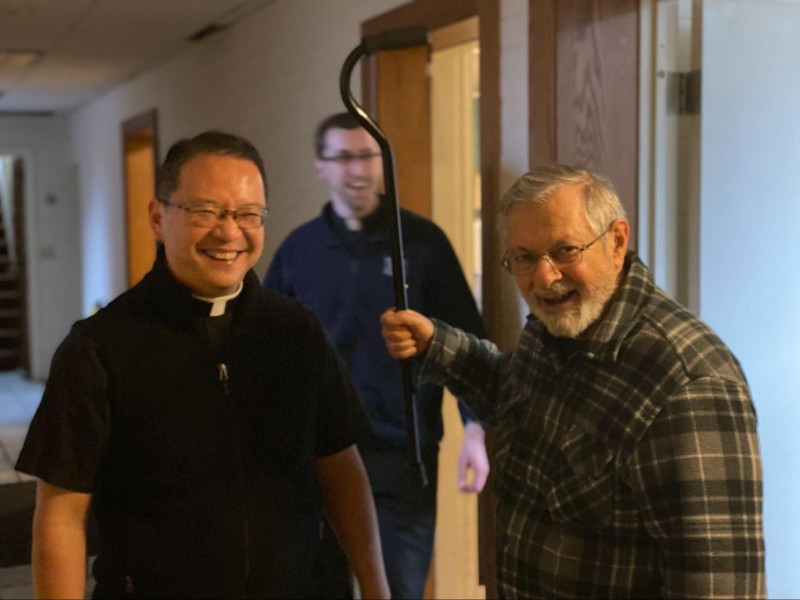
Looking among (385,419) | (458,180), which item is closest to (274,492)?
(385,419)

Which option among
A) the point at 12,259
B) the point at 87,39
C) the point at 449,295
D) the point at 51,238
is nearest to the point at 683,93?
the point at 449,295

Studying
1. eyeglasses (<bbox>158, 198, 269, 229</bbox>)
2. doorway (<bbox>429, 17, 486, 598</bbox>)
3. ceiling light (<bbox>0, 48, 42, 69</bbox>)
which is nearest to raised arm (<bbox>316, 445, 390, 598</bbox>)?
eyeglasses (<bbox>158, 198, 269, 229</bbox>)

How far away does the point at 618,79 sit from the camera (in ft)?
6.71

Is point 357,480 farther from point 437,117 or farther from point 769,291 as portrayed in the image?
point 437,117

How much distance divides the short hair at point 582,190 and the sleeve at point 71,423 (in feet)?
2.04

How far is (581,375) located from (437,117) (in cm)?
162

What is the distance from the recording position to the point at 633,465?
1.29 meters

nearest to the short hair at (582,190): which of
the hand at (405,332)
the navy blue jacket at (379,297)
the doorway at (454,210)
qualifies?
the hand at (405,332)

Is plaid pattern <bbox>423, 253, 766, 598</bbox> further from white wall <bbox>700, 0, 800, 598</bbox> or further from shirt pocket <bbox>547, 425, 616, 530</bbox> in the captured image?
white wall <bbox>700, 0, 800, 598</bbox>

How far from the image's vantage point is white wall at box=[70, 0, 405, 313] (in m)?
3.01

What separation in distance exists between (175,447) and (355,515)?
Result: 1.09ft

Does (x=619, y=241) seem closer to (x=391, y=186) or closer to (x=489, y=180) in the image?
(x=391, y=186)

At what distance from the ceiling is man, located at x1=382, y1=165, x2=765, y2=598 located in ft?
5.13

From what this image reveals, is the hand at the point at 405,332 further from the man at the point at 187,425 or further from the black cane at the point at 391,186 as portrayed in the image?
the man at the point at 187,425
